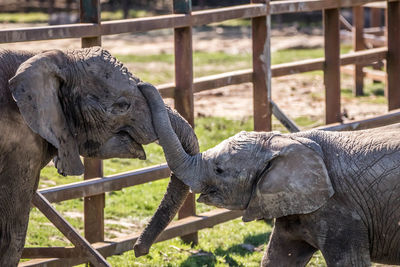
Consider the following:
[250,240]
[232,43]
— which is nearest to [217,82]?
[250,240]

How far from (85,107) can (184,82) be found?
91.5 inches

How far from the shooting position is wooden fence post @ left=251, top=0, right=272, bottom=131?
8477 mm

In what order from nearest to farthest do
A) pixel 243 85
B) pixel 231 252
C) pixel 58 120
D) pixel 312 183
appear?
pixel 58 120
pixel 312 183
pixel 231 252
pixel 243 85

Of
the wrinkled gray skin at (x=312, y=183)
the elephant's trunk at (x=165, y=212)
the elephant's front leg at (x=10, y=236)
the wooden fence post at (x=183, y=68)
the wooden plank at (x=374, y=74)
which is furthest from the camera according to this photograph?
the wooden plank at (x=374, y=74)

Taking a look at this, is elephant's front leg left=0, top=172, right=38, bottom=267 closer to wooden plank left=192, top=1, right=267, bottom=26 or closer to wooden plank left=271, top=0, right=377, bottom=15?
wooden plank left=192, top=1, right=267, bottom=26

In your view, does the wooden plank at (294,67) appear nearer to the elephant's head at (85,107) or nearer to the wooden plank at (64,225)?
the wooden plank at (64,225)

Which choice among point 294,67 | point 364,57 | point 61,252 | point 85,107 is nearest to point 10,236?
point 85,107

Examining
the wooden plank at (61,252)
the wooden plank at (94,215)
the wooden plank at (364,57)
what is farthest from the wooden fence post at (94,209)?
the wooden plank at (364,57)

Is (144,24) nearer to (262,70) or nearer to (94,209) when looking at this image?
(94,209)

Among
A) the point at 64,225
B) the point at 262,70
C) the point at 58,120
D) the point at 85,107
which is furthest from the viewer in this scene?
the point at 262,70

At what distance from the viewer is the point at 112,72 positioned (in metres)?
5.56

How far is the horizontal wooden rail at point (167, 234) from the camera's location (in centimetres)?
682

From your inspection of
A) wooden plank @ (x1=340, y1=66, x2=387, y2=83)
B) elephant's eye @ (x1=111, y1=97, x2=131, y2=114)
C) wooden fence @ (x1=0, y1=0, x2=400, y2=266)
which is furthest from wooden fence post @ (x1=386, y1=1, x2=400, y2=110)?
elephant's eye @ (x1=111, y1=97, x2=131, y2=114)

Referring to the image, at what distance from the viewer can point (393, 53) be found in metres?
9.88
